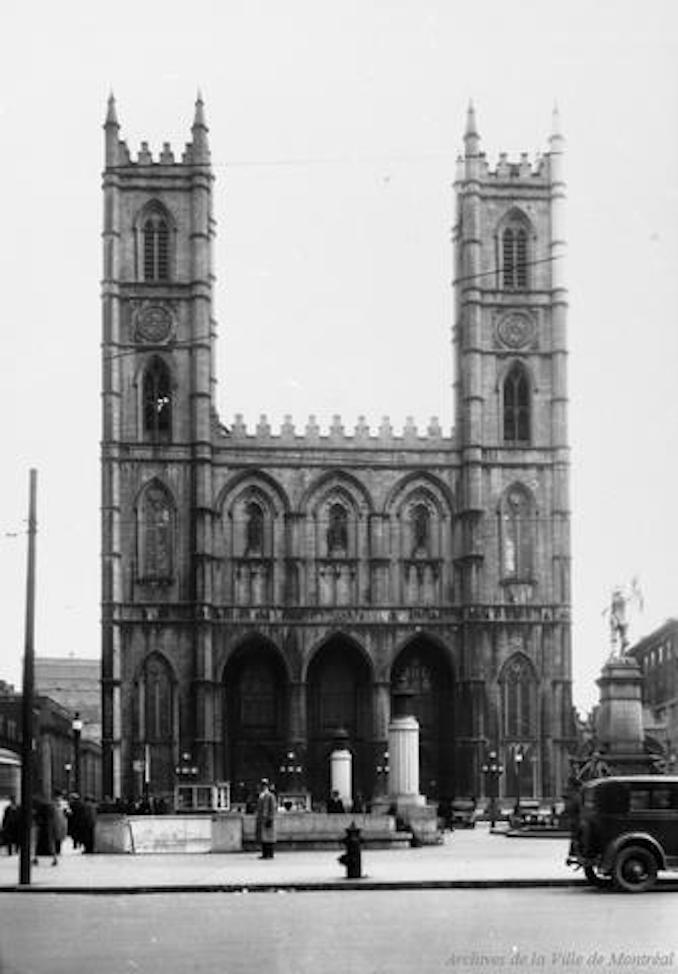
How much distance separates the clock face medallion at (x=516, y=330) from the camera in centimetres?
7425

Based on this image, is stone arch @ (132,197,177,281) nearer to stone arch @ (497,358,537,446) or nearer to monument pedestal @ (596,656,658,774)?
stone arch @ (497,358,537,446)

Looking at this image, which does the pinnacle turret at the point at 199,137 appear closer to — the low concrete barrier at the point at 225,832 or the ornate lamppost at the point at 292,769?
the ornate lamppost at the point at 292,769

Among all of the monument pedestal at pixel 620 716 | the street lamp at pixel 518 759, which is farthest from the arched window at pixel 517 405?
the monument pedestal at pixel 620 716

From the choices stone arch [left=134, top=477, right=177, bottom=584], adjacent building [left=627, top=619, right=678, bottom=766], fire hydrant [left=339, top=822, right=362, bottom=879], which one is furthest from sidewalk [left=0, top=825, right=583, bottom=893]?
adjacent building [left=627, top=619, right=678, bottom=766]

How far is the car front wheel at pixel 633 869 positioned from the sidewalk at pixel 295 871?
1713mm

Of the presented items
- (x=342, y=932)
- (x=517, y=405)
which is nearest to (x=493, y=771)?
(x=517, y=405)

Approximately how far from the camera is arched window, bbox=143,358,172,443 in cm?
7194

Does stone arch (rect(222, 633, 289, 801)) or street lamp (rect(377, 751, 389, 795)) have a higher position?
stone arch (rect(222, 633, 289, 801))

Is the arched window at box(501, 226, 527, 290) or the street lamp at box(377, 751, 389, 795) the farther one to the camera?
the arched window at box(501, 226, 527, 290)

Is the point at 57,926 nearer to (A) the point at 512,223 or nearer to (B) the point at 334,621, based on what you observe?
(B) the point at 334,621

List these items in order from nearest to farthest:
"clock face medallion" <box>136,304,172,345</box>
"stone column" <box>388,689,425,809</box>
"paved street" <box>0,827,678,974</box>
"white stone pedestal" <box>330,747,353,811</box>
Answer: "paved street" <box>0,827,678,974</box>
"stone column" <box>388,689,425,809</box>
"white stone pedestal" <box>330,747,353,811</box>
"clock face medallion" <box>136,304,172,345</box>

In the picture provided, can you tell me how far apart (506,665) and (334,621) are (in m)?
6.70

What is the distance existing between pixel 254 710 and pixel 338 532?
753cm

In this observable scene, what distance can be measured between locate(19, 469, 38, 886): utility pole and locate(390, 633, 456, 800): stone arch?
157 feet
